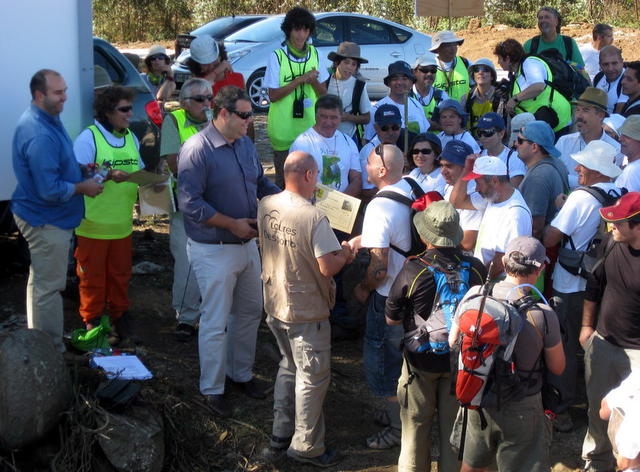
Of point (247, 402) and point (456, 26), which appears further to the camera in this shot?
point (456, 26)

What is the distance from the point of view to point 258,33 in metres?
15.3

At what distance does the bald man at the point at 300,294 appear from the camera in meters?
4.71

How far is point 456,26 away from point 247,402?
996 inches

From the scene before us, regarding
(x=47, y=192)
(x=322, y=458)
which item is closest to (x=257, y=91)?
(x=47, y=192)

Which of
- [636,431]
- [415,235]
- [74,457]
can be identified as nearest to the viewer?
[636,431]

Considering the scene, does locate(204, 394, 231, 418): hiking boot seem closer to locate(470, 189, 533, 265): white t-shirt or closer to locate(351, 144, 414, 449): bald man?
locate(351, 144, 414, 449): bald man

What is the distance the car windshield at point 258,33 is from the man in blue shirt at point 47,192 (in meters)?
10.2

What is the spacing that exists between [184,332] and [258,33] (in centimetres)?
996

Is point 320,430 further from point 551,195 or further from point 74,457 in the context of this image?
point 551,195

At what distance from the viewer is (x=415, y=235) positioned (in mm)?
5016

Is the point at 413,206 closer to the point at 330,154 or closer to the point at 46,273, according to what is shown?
the point at 330,154

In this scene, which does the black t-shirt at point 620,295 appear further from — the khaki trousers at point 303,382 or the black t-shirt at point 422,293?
the khaki trousers at point 303,382

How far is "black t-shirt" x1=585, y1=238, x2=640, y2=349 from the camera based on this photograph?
4.66 metres

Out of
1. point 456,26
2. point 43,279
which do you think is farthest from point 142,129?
point 456,26
